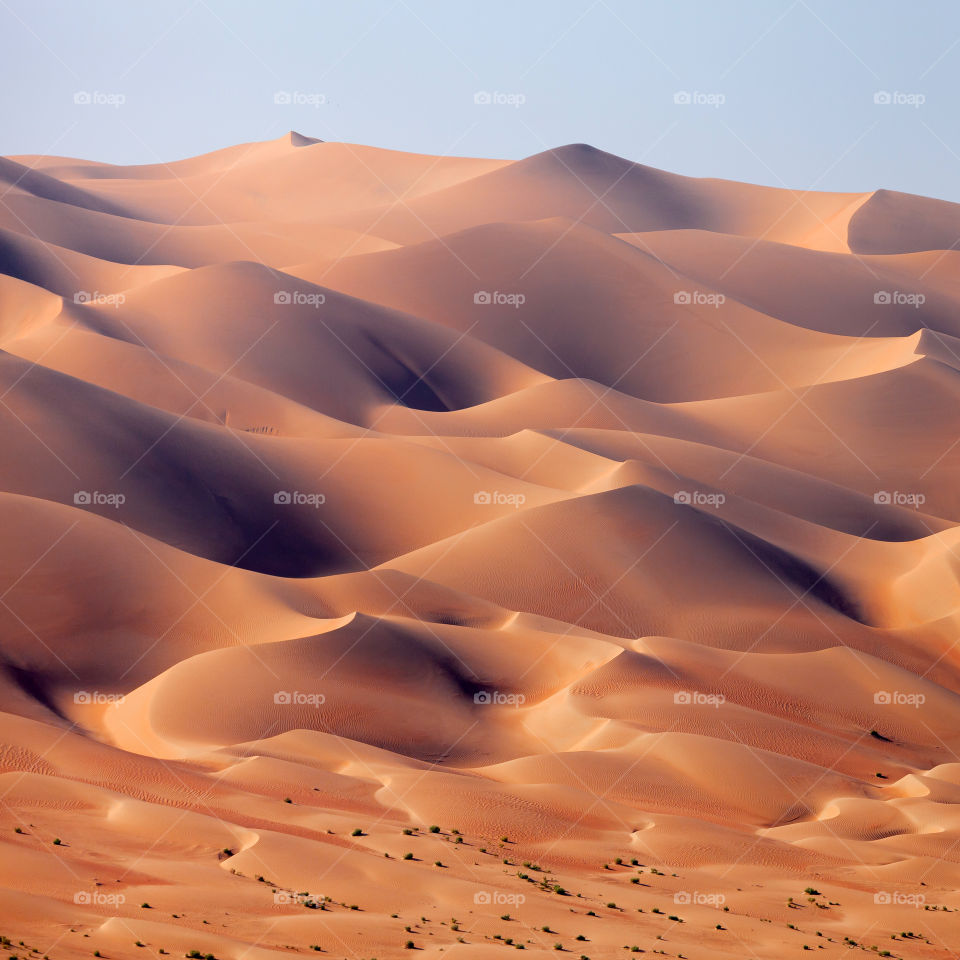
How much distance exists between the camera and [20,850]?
46.9 feet

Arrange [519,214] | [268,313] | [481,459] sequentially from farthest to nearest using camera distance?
[519,214] → [268,313] → [481,459]

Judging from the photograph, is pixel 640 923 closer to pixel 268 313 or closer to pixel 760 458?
pixel 760 458

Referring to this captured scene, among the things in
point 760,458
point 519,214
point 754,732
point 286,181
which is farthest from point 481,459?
point 286,181

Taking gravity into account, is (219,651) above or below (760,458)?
below

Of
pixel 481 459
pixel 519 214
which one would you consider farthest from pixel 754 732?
pixel 519 214

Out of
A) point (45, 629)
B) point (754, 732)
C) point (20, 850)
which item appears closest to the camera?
point (20, 850)

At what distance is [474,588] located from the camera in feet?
120

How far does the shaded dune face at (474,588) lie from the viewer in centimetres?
1694

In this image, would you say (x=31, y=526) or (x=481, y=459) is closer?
(x=31, y=526)

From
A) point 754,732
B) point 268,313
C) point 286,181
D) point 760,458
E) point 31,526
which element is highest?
point 286,181

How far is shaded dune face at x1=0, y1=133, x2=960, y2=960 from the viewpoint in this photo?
1694cm

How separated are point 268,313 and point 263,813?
46224 millimetres

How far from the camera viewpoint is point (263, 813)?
18.6 metres

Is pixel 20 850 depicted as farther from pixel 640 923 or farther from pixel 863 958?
pixel 863 958
